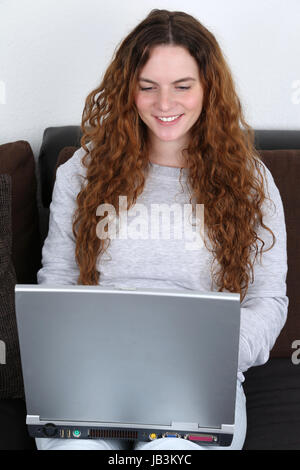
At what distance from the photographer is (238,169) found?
1283mm

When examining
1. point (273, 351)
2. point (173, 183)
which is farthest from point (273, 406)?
point (173, 183)

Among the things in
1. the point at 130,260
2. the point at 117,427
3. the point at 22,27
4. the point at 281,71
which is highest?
the point at 22,27

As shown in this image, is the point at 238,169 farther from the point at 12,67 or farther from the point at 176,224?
the point at 12,67

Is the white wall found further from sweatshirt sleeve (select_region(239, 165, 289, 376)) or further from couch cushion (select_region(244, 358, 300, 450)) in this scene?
couch cushion (select_region(244, 358, 300, 450))

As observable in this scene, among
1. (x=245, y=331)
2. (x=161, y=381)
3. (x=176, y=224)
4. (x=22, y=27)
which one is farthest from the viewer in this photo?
(x=22, y=27)

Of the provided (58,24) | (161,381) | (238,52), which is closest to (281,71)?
(238,52)

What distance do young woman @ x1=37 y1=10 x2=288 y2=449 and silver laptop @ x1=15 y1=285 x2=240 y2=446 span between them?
325mm

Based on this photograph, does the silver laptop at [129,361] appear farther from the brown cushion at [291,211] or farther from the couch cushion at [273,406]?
the brown cushion at [291,211]

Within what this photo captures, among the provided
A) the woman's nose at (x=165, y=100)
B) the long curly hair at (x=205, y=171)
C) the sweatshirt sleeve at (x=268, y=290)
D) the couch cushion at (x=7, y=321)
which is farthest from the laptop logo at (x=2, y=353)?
the woman's nose at (x=165, y=100)

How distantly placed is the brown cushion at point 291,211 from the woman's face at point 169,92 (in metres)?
0.28

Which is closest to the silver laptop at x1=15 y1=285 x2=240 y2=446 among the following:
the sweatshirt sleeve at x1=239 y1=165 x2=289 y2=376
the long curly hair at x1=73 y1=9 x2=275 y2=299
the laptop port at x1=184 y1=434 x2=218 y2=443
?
the laptop port at x1=184 y1=434 x2=218 y2=443

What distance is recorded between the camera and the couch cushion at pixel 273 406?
3.95 feet

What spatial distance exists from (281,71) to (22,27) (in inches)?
29.7

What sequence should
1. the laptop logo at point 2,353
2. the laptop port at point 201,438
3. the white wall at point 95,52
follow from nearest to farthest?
the laptop port at point 201,438, the laptop logo at point 2,353, the white wall at point 95,52
